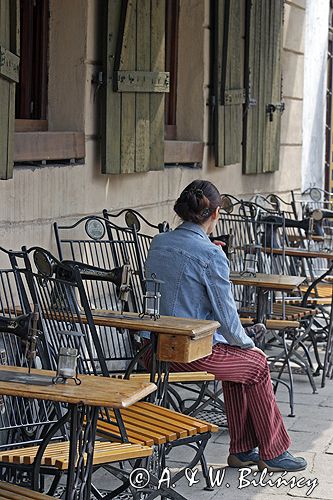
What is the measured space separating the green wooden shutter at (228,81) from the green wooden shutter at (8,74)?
144 inches

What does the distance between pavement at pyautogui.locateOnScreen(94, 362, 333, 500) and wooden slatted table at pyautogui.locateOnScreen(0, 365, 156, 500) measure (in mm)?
1052

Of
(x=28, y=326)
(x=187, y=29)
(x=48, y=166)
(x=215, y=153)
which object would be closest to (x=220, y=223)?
(x=215, y=153)

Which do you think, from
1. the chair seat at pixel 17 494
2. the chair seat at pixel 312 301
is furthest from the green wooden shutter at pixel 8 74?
the chair seat at pixel 312 301

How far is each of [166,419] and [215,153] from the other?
15.8ft

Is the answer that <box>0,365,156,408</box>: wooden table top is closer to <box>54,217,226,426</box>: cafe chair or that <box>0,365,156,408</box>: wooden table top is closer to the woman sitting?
the woman sitting

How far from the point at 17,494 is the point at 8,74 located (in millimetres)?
2550

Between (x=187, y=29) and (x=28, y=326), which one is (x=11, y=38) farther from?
(x=187, y=29)

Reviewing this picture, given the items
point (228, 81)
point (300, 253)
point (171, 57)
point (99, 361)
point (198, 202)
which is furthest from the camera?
point (228, 81)

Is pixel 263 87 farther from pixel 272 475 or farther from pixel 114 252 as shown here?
pixel 272 475

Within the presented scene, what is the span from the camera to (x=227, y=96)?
9.58 metres

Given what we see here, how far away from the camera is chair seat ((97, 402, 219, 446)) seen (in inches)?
182

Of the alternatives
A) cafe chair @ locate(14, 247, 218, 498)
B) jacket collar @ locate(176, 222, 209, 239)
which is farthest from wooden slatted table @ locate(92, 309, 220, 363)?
jacket collar @ locate(176, 222, 209, 239)

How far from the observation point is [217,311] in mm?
5453

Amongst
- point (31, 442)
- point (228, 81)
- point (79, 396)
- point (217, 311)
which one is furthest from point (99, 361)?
point (228, 81)
